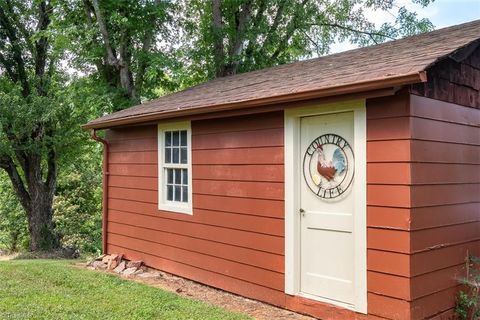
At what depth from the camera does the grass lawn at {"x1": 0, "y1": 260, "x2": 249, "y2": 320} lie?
448cm

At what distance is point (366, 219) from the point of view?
4.11 meters

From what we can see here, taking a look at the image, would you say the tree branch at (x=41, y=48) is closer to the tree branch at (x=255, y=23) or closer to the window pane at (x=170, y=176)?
the tree branch at (x=255, y=23)

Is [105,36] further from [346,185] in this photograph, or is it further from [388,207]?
[388,207]

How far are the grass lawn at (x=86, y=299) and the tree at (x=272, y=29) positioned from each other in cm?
721

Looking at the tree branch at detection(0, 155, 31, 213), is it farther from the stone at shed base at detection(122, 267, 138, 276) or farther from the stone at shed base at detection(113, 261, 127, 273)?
the stone at shed base at detection(122, 267, 138, 276)

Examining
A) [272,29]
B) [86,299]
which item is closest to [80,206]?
[272,29]

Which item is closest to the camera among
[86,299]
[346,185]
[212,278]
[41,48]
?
[346,185]

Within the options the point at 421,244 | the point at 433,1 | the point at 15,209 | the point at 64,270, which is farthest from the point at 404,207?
the point at 15,209

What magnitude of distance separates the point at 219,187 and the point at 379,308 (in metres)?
2.54

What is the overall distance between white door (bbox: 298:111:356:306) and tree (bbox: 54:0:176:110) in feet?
20.5

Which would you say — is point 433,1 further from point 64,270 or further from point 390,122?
point 64,270

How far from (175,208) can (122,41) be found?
562 cm

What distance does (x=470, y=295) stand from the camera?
4.41 meters

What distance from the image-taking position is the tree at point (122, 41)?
10266mm
